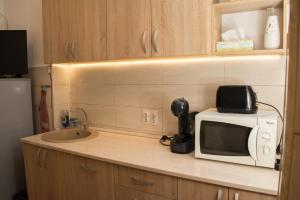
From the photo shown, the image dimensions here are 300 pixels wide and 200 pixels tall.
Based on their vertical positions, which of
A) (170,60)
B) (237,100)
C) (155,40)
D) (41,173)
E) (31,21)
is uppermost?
(31,21)

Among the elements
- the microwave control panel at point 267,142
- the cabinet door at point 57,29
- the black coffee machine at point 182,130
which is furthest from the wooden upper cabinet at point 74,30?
the microwave control panel at point 267,142

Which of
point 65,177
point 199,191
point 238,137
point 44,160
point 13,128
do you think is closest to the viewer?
point 199,191

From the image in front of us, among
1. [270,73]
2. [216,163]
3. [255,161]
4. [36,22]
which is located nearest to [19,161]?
[36,22]

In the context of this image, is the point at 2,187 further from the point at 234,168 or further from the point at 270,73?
the point at 270,73

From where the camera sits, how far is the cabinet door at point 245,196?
1040 millimetres

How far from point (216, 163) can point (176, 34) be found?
31.7 inches

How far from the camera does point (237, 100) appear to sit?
4.35 ft

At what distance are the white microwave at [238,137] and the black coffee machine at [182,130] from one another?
0.13 meters

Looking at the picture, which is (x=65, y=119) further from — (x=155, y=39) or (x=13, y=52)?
(x=155, y=39)

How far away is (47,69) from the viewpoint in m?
2.33

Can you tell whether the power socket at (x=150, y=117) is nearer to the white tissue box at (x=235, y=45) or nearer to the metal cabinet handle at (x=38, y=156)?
the white tissue box at (x=235, y=45)

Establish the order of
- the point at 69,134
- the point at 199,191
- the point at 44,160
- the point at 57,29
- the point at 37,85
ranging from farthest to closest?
the point at 37,85
the point at 69,134
the point at 57,29
the point at 44,160
the point at 199,191

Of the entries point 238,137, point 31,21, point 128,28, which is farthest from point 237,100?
point 31,21

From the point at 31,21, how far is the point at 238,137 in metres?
2.38
